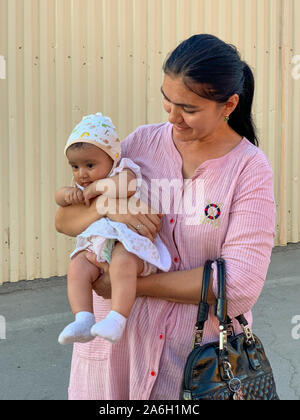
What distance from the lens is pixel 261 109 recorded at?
255 inches

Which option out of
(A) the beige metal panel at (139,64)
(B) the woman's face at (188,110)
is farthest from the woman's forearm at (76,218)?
(A) the beige metal panel at (139,64)

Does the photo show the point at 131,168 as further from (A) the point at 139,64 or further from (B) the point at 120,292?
(A) the point at 139,64

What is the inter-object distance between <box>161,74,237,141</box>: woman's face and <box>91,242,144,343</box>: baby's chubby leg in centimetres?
43

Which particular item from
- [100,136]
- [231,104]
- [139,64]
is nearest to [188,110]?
[231,104]

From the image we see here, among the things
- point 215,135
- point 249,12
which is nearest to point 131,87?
point 249,12

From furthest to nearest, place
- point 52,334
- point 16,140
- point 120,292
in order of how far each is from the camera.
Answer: point 16,140 → point 52,334 → point 120,292

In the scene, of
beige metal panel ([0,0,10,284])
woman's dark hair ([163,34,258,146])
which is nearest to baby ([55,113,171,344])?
woman's dark hair ([163,34,258,146])

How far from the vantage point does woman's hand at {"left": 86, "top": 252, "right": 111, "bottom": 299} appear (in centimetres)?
209

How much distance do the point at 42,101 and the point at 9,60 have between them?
1.33ft

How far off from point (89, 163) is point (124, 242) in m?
0.37

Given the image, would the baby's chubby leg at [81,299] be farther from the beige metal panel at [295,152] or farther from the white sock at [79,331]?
the beige metal panel at [295,152]

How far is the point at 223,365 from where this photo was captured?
1856mm

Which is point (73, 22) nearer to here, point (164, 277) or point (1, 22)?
point (1, 22)

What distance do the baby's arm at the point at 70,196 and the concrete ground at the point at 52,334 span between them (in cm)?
189
